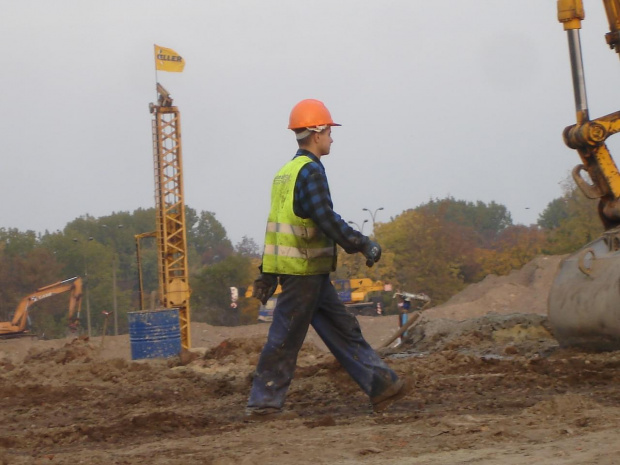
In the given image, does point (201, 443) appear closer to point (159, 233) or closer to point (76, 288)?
point (159, 233)

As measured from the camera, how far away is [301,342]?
20.7ft

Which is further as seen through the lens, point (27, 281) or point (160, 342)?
point (27, 281)

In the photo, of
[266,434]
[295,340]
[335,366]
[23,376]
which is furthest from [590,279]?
[23,376]

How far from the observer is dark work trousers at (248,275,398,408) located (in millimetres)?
6203

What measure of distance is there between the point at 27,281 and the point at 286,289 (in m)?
55.5

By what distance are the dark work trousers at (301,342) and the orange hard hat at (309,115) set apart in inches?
39.6

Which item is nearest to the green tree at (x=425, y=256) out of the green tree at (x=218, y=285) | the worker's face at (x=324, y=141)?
the green tree at (x=218, y=285)

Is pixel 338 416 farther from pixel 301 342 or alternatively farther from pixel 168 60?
pixel 168 60

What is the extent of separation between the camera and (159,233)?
86.7 feet

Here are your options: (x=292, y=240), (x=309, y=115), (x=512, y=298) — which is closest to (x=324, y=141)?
(x=309, y=115)

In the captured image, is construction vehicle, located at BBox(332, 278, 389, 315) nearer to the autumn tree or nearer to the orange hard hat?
the autumn tree

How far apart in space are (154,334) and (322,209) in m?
17.1

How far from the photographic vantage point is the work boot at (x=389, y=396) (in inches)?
245

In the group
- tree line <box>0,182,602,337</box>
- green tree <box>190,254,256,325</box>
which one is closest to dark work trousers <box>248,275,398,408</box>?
tree line <box>0,182,602,337</box>
